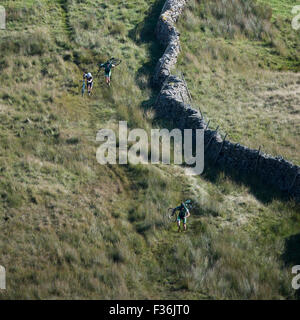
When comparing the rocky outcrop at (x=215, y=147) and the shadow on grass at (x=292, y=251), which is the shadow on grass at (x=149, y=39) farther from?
the shadow on grass at (x=292, y=251)

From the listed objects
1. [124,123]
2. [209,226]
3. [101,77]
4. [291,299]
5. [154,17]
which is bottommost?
[291,299]

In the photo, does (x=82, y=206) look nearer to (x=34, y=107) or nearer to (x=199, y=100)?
(x=34, y=107)

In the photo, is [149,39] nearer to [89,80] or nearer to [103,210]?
[89,80]

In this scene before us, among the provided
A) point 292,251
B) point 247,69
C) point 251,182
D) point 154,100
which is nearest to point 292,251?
point 292,251

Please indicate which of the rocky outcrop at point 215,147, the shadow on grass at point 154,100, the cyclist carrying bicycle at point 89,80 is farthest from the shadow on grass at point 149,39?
the cyclist carrying bicycle at point 89,80

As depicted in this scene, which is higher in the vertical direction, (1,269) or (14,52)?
(14,52)

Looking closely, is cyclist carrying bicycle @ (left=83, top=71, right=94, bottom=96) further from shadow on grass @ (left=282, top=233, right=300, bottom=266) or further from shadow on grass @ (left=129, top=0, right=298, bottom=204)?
shadow on grass @ (left=282, top=233, right=300, bottom=266)
